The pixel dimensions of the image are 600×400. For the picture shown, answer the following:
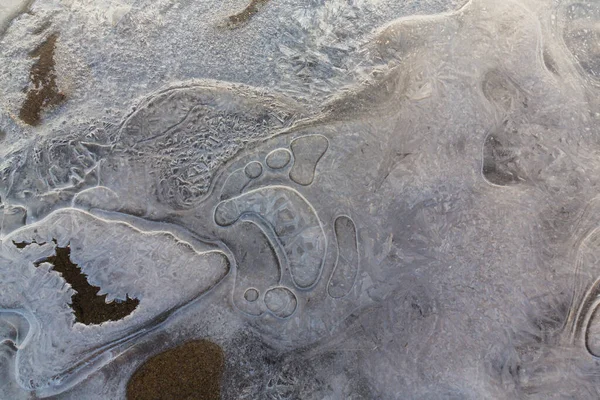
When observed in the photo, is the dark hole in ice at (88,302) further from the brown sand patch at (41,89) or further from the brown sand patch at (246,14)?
the brown sand patch at (246,14)

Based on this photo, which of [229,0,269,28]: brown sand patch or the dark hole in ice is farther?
[229,0,269,28]: brown sand patch

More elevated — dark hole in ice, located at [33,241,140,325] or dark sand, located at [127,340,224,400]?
dark hole in ice, located at [33,241,140,325]

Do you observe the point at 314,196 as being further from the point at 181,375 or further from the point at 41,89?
the point at 41,89

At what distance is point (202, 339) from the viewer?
3.43 m

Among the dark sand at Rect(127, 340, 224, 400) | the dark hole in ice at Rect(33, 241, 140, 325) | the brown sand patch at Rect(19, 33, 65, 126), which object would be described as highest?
the brown sand patch at Rect(19, 33, 65, 126)

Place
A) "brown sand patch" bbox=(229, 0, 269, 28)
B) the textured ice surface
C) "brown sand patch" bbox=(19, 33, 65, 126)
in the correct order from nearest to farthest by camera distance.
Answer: the textured ice surface
"brown sand patch" bbox=(19, 33, 65, 126)
"brown sand patch" bbox=(229, 0, 269, 28)

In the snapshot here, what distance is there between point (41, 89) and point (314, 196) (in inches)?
112

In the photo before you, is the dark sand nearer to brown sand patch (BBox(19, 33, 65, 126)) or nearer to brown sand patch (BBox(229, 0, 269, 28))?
brown sand patch (BBox(19, 33, 65, 126))

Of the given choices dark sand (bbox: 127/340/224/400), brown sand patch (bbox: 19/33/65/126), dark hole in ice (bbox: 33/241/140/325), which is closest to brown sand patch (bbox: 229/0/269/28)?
brown sand patch (bbox: 19/33/65/126)

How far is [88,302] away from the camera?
338 centimetres

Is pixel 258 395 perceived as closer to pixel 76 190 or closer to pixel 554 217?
pixel 76 190

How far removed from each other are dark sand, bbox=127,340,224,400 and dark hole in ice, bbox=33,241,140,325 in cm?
51

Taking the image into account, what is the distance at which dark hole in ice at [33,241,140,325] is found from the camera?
11.1 ft

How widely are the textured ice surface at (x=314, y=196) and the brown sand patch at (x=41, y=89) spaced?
0.22ft
